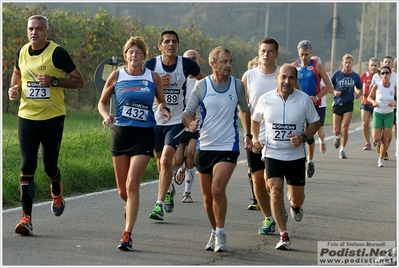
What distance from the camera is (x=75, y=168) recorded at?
13547 mm

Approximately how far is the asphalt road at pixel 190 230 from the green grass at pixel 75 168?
0.43 metres

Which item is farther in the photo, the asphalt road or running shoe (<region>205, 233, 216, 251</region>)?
running shoe (<region>205, 233, 216, 251</region>)

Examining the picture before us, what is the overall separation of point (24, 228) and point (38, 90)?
1381 millimetres

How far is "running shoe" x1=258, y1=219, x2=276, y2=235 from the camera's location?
1002 centimetres

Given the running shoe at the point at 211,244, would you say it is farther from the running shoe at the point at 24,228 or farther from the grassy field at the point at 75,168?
the grassy field at the point at 75,168

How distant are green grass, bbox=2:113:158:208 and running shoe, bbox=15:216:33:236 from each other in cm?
195

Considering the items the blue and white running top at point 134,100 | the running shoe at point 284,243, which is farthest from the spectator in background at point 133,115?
the running shoe at point 284,243

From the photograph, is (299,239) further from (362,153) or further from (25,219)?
(362,153)

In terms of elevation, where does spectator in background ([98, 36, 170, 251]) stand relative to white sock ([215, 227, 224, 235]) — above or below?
above

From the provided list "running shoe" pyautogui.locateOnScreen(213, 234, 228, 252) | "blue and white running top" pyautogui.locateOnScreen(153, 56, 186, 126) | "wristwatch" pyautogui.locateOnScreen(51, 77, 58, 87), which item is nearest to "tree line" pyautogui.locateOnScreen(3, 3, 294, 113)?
"blue and white running top" pyautogui.locateOnScreen(153, 56, 186, 126)

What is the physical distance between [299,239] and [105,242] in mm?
1931

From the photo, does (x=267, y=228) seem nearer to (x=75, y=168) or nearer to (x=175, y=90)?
(x=175, y=90)

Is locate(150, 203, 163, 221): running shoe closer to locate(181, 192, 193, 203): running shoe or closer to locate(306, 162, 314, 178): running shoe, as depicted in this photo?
locate(181, 192, 193, 203): running shoe

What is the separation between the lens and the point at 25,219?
31.2ft
